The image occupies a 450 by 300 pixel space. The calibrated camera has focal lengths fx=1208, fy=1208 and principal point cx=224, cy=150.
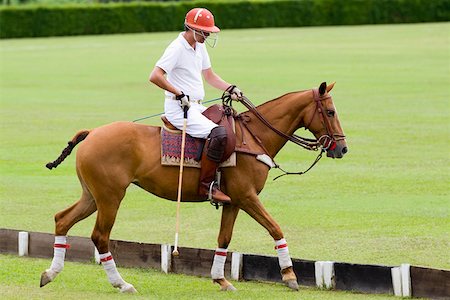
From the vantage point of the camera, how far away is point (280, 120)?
11031 mm

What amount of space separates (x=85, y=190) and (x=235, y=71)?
25.8m

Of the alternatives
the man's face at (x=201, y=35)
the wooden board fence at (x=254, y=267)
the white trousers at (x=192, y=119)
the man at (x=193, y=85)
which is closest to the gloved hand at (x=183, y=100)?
the man at (x=193, y=85)

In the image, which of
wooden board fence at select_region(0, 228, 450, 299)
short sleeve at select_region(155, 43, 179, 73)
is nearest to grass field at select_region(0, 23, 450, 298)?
wooden board fence at select_region(0, 228, 450, 299)

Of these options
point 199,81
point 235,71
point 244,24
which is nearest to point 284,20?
point 244,24

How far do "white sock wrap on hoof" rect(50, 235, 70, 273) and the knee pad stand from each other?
150 centimetres

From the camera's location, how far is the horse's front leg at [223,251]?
34.9 ft

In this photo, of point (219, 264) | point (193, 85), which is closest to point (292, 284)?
point (219, 264)

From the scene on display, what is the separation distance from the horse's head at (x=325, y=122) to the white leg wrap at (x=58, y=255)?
8.00 feet

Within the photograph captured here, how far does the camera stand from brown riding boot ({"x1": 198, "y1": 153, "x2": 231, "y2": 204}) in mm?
10594

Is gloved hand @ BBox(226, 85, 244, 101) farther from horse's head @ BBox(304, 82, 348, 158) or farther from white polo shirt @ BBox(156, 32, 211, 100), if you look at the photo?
horse's head @ BBox(304, 82, 348, 158)

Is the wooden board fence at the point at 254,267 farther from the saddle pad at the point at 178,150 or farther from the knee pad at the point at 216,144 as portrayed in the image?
the knee pad at the point at 216,144

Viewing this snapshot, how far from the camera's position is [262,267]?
10969 mm

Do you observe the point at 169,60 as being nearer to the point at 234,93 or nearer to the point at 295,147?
the point at 234,93

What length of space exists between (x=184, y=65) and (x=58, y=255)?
6.60 feet
